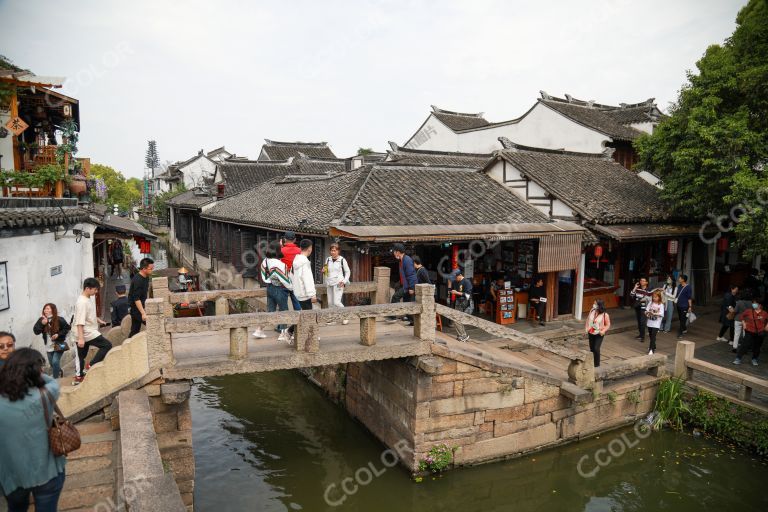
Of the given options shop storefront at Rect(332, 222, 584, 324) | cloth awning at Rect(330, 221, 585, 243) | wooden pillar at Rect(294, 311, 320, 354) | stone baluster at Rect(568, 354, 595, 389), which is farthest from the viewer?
shop storefront at Rect(332, 222, 584, 324)

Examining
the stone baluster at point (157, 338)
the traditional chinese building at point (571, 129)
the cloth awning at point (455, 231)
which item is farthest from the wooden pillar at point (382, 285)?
the traditional chinese building at point (571, 129)

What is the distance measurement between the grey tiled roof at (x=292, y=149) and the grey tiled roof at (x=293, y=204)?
17051 millimetres

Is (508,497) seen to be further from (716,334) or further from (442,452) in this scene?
(716,334)

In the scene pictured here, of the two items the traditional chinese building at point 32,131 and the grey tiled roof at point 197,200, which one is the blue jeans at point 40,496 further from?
the grey tiled roof at point 197,200

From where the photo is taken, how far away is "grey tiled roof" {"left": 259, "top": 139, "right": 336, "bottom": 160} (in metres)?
41.4

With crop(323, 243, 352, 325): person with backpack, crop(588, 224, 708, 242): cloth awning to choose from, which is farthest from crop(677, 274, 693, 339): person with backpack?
crop(323, 243, 352, 325): person with backpack

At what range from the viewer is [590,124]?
74.3 ft

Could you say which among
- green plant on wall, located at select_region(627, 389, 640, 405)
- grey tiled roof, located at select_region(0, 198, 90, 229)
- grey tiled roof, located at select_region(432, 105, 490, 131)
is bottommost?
green plant on wall, located at select_region(627, 389, 640, 405)

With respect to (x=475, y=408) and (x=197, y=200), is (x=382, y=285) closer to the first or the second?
(x=475, y=408)

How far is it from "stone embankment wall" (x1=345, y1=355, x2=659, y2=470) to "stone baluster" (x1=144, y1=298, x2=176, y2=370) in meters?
4.15

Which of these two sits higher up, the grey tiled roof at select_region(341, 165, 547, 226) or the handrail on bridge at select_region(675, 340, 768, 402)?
the grey tiled roof at select_region(341, 165, 547, 226)

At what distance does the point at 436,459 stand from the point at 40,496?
662 cm

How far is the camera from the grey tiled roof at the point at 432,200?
518 inches

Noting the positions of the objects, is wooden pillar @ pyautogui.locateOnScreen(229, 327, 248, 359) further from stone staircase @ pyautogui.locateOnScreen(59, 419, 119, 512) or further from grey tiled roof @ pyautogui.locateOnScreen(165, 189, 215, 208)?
grey tiled roof @ pyautogui.locateOnScreen(165, 189, 215, 208)
